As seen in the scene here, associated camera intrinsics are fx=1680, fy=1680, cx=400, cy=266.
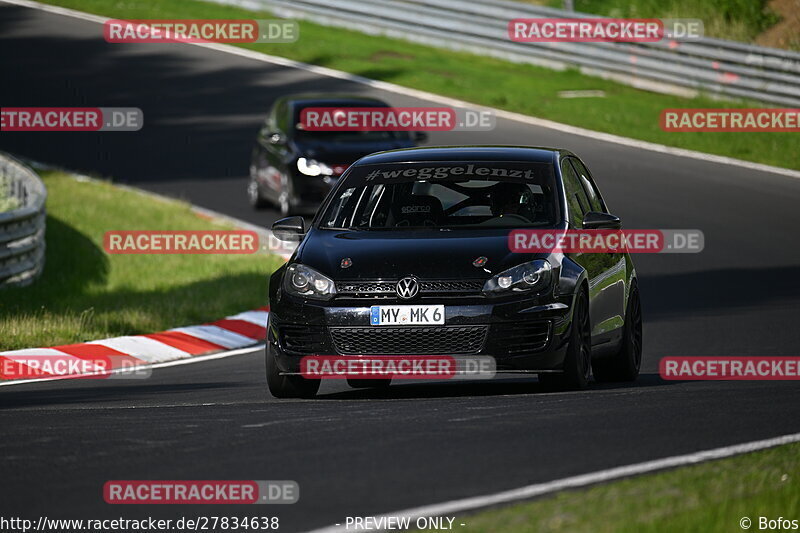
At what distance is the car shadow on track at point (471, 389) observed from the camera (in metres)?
11.1

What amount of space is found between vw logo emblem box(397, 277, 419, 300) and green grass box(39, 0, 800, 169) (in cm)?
1781

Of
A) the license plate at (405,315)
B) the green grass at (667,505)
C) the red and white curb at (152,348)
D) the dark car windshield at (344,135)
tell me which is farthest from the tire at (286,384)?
the dark car windshield at (344,135)

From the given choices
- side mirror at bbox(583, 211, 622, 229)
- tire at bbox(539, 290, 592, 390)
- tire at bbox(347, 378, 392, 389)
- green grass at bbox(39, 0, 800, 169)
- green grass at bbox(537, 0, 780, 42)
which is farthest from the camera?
green grass at bbox(537, 0, 780, 42)

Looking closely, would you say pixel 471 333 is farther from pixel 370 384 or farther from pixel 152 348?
pixel 152 348

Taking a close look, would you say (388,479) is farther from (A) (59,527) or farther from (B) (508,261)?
(B) (508,261)

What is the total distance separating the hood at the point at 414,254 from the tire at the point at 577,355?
1.56 ft

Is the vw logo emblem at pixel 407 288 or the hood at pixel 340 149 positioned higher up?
the vw logo emblem at pixel 407 288

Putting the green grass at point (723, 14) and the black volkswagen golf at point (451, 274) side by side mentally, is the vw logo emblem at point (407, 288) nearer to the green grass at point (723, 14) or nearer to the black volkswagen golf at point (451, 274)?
the black volkswagen golf at point (451, 274)

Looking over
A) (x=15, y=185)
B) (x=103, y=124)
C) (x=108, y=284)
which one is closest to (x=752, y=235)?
(x=108, y=284)

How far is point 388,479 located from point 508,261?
3.49 meters

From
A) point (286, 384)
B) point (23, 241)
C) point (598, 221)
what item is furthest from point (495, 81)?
point (286, 384)

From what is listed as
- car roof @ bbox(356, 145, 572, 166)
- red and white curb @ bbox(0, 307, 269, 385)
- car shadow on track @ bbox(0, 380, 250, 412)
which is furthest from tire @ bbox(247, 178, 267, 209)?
car roof @ bbox(356, 145, 572, 166)

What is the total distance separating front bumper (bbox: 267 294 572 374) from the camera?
33.6 feet

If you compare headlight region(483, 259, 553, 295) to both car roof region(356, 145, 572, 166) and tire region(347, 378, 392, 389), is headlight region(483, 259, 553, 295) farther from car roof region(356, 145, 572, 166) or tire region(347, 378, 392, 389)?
tire region(347, 378, 392, 389)
